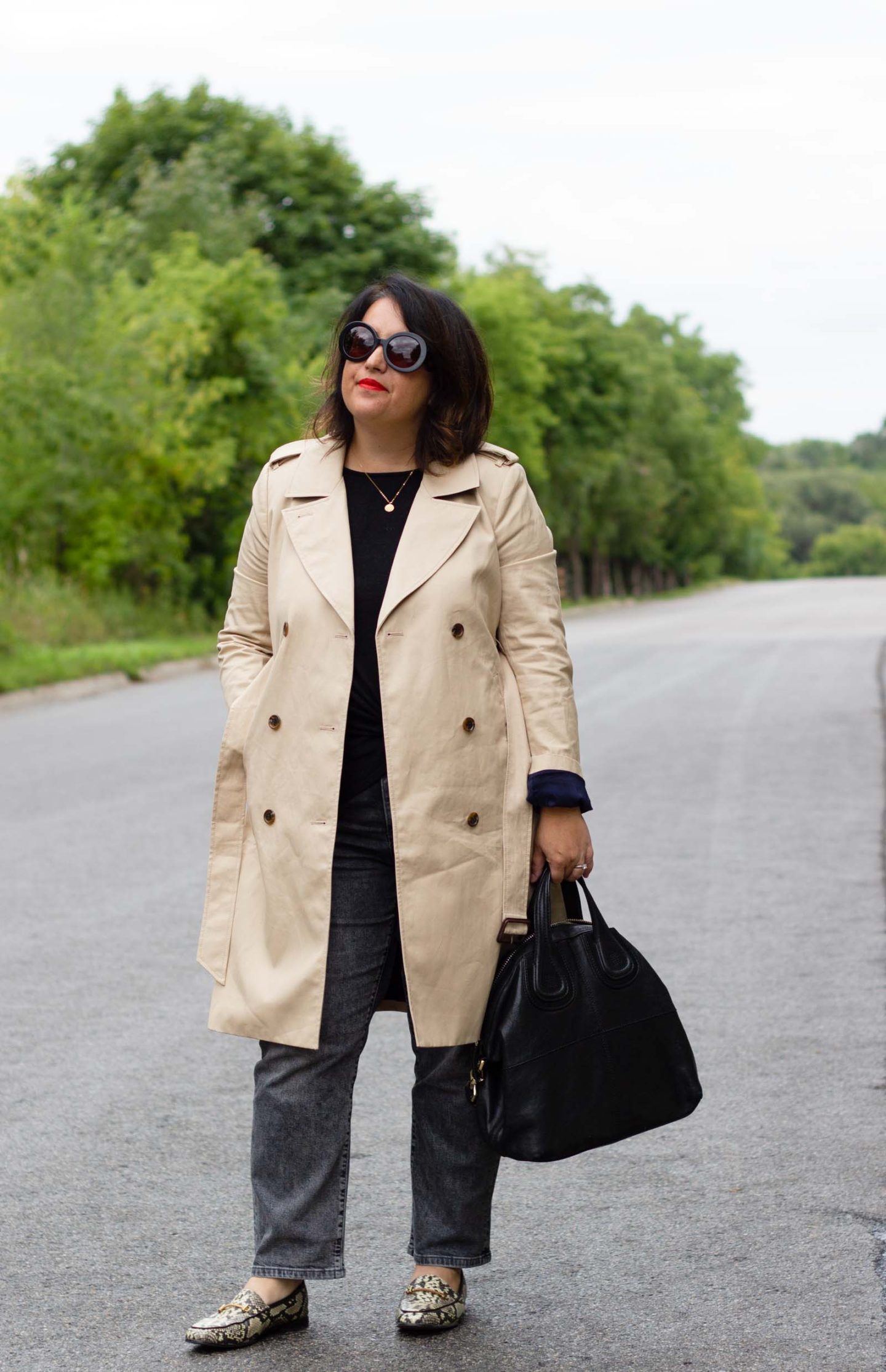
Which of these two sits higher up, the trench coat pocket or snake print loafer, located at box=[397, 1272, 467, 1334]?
the trench coat pocket

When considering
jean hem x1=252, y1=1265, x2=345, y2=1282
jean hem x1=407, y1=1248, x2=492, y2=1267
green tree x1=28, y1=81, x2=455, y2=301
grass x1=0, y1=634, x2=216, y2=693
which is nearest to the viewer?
jean hem x1=252, y1=1265, x2=345, y2=1282

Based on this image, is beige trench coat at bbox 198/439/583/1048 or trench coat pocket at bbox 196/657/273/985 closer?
beige trench coat at bbox 198/439/583/1048

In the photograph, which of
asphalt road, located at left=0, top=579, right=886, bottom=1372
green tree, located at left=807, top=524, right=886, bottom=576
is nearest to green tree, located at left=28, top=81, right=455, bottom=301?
asphalt road, located at left=0, top=579, right=886, bottom=1372

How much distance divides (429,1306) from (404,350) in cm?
185

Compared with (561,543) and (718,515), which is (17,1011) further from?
(718,515)

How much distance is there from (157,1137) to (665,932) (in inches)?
118

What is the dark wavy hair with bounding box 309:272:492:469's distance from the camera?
338 cm

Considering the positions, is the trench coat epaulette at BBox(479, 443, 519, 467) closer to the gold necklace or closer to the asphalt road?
the gold necklace

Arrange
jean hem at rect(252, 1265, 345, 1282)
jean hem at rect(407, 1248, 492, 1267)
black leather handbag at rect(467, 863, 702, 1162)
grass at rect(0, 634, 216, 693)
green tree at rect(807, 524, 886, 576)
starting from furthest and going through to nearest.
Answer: green tree at rect(807, 524, 886, 576) < grass at rect(0, 634, 216, 693) < jean hem at rect(407, 1248, 492, 1267) < jean hem at rect(252, 1265, 345, 1282) < black leather handbag at rect(467, 863, 702, 1162)

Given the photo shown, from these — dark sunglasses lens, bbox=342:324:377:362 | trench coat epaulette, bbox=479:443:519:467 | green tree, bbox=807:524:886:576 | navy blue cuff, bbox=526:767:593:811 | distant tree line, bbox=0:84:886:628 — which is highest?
distant tree line, bbox=0:84:886:628

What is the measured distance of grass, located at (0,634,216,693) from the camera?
61.3ft

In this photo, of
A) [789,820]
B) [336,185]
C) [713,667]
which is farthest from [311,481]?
[336,185]

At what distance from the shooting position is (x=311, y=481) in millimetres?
3420

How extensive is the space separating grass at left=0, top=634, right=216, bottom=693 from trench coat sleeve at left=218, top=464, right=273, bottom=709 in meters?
14.9
